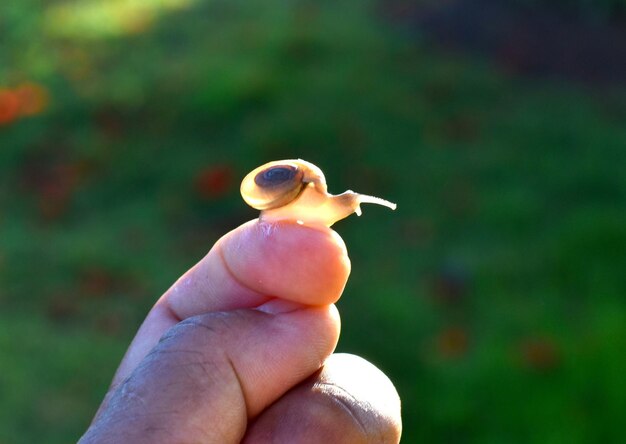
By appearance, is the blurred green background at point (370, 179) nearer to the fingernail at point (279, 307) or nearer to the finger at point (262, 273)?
the finger at point (262, 273)

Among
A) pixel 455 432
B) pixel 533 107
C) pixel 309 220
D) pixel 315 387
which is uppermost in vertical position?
pixel 309 220

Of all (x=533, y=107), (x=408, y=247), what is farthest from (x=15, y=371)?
(x=533, y=107)

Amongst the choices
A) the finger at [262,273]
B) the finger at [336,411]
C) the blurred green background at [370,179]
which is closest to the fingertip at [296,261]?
the finger at [262,273]

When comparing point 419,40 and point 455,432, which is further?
point 419,40

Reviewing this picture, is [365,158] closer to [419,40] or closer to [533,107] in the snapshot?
[533,107]

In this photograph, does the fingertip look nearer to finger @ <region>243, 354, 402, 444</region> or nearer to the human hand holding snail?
the human hand holding snail

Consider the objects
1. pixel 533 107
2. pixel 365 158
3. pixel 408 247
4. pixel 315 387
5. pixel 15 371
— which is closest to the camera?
pixel 315 387

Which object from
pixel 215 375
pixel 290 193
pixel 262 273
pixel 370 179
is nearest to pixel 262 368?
pixel 215 375
